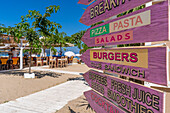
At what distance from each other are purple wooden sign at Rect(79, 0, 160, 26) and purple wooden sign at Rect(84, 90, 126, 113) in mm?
990

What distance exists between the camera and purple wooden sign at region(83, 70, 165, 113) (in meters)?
0.83

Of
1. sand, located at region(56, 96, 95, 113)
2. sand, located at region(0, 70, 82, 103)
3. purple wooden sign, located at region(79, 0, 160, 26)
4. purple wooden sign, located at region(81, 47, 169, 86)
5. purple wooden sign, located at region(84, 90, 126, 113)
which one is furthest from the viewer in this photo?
sand, located at region(0, 70, 82, 103)

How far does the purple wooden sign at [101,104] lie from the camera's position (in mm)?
1267

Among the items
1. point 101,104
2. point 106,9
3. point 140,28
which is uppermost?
point 106,9

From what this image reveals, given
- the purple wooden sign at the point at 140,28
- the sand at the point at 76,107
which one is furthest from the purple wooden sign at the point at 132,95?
the sand at the point at 76,107

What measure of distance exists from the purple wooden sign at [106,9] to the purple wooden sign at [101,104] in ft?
3.25

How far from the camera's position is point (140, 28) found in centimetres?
96

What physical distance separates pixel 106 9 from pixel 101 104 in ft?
3.81

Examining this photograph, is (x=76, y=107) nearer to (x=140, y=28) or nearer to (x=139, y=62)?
(x=139, y=62)

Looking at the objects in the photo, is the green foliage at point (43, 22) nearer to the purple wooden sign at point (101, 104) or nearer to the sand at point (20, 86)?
the sand at point (20, 86)

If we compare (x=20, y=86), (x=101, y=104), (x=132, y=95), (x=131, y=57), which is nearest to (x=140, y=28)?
(x=131, y=57)

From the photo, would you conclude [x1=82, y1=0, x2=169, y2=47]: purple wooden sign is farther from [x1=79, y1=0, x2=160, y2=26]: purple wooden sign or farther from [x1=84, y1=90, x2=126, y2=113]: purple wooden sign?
[x1=84, y1=90, x2=126, y2=113]: purple wooden sign

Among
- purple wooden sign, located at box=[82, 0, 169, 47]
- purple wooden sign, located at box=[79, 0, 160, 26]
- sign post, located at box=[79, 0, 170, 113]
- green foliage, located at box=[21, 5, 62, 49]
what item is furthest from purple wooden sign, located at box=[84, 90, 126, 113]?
green foliage, located at box=[21, 5, 62, 49]

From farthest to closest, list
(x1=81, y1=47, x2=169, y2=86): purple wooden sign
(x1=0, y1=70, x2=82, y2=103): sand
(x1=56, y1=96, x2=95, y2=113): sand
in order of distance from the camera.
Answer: (x1=0, y1=70, x2=82, y2=103): sand
(x1=56, y1=96, x2=95, y2=113): sand
(x1=81, y1=47, x2=169, y2=86): purple wooden sign
